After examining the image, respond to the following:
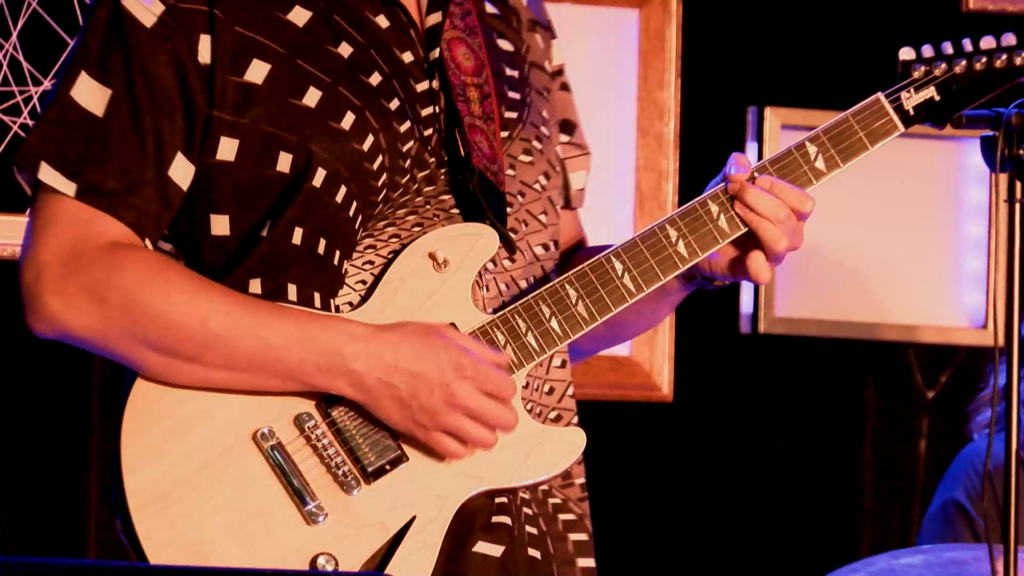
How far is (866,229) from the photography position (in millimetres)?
2244

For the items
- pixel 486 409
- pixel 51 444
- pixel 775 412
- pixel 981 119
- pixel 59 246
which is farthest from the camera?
pixel 775 412

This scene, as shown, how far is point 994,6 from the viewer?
2.24 m

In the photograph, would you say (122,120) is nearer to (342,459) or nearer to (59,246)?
(59,246)

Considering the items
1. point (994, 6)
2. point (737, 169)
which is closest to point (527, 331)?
point (737, 169)

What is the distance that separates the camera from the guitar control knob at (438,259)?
1.15 meters

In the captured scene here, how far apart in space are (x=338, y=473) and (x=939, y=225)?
1.80 metres

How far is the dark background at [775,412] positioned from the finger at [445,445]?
992 millimetres

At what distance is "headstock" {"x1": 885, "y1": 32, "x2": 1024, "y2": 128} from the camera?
144 centimetres

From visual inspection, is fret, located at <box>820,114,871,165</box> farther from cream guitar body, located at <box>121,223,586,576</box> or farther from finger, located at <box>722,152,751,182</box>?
cream guitar body, located at <box>121,223,586,576</box>

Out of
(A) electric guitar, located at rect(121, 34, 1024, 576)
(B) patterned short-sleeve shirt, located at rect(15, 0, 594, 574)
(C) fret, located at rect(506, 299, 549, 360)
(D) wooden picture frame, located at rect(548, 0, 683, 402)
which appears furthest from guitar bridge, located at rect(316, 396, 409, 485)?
(D) wooden picture frame, located at rect(548, 0, 683, 402)

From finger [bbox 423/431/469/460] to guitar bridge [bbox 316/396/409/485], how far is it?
40 mm

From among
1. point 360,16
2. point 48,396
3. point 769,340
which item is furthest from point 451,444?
point 769,340

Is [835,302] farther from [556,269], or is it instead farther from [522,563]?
[522,563]

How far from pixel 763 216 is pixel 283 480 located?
0.77 m
